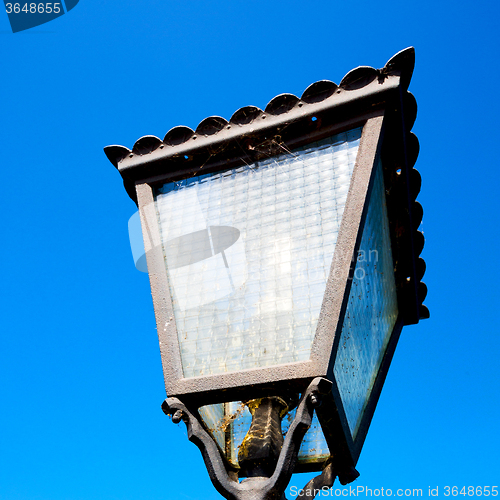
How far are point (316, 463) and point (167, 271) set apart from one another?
10.5 feet

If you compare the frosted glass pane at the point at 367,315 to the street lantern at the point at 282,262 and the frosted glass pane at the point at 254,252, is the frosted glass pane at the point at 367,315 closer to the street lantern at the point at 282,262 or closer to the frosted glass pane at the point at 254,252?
the street lantern at the point at 282,262

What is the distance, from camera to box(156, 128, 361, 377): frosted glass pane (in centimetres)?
650

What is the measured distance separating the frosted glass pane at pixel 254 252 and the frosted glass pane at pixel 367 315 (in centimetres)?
53

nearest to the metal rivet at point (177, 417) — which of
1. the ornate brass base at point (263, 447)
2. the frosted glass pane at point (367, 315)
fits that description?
the ornate brass base at point (263, 447)

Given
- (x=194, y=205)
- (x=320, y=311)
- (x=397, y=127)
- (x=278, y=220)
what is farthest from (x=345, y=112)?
(x=320, y=311)

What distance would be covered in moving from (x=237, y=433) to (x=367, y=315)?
2.48 metres

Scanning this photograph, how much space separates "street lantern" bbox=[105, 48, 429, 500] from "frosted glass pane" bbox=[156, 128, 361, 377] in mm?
16

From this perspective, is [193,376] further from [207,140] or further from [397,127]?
[397,127]

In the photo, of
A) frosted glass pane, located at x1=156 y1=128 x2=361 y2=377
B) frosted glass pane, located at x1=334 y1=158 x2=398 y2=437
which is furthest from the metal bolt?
frosted glass pane, located at x1=334 y1=158 x2=398 y2=437

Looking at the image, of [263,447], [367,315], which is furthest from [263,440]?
[367,315]

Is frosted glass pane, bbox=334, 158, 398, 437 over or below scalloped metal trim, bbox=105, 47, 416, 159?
below

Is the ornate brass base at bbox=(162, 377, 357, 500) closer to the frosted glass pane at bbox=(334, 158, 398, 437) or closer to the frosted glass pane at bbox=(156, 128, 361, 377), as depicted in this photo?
the frosted glass pane at bbox=(156, 128, 361, 377)

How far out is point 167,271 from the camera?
7.43m

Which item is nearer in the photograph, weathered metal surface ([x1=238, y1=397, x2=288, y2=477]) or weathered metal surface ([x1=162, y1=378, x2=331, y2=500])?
weathered metal surface ([x1=162, y1=378, x2=331, y2=500])
